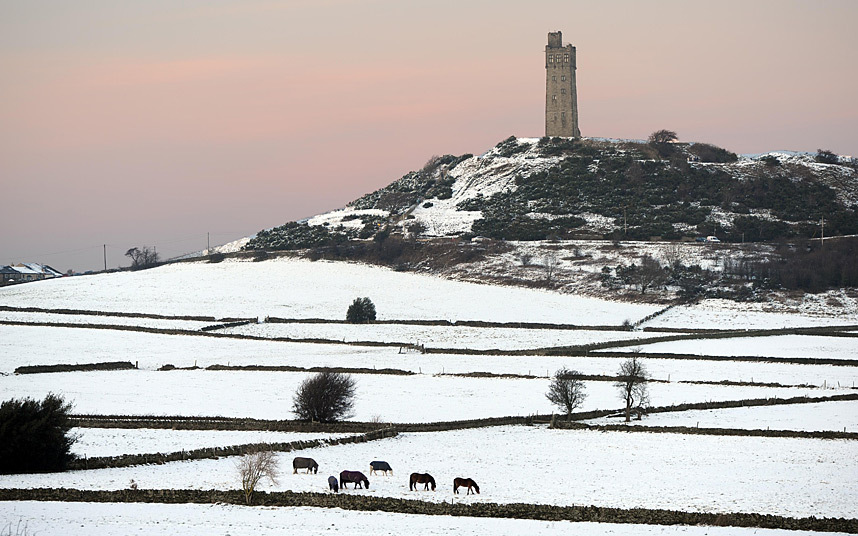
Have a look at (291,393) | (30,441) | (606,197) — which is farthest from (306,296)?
(30,441)

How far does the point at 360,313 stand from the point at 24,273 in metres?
110

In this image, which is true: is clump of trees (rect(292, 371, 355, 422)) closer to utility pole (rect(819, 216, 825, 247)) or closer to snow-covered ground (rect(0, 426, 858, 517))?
snow-covered ground (rect(0, 426, 858, 517))

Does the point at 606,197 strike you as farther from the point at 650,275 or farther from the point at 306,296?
the point at 306,296

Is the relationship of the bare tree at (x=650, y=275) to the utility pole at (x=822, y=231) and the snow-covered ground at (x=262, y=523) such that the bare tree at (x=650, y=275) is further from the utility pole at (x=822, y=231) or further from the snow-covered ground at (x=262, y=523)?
the snow-covered ground at (x=262, y=523)

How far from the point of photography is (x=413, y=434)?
131 feet

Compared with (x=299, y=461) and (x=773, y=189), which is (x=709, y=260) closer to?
(x=773, y=189)

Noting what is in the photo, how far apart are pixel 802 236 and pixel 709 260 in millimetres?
20606

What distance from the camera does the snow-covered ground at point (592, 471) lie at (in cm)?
2777

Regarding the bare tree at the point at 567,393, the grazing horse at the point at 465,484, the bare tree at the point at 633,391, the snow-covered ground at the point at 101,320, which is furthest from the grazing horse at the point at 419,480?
the snow-covered ground at the point at 101,320

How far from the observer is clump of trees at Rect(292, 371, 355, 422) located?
142 ft

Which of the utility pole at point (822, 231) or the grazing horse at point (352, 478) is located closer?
the grazing horse at point (352, 478)

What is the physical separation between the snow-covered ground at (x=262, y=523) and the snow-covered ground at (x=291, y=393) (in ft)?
62.2

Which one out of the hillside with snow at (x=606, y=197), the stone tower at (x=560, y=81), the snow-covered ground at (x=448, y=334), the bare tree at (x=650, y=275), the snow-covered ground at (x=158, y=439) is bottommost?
the snow-covered ground at (x=158, y=439)

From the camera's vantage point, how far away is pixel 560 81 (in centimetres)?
14562
